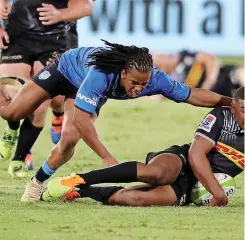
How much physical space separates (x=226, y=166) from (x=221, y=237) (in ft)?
5.64

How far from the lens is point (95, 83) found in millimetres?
8352

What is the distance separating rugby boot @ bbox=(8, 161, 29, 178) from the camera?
10656mm

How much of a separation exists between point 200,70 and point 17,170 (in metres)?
9.64

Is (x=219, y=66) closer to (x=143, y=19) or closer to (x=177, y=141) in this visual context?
(x=143, y=19)

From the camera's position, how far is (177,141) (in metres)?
14.6

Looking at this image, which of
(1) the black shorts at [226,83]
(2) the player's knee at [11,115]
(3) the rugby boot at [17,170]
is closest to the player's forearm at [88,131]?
(2) the player's knee at [11,115]

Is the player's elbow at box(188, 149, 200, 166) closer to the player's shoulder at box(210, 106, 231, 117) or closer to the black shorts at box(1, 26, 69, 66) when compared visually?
the player's shoulder at box(210, 106, 231, 117)

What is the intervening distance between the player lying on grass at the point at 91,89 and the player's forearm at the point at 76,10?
159cm

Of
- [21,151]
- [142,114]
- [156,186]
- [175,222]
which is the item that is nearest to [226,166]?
[156,186]

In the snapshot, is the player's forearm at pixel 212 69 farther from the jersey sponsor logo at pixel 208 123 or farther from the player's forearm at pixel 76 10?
the jersey sponsor logo at pixel 208 123

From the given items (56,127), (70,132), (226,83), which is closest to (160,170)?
(70,132)

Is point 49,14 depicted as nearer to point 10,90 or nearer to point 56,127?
point 10,90

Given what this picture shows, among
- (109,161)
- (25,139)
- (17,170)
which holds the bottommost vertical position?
(17,170)

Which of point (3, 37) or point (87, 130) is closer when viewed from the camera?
point (87, 130)
